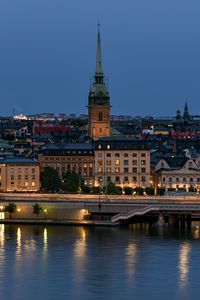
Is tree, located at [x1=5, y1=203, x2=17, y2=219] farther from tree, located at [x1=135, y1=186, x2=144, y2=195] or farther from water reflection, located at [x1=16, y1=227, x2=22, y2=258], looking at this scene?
tree, located at [x1=135, y1=186, x2=144, y2=195]

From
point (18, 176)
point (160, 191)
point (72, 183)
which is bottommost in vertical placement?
point (160, 191)

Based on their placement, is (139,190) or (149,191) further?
(149,191)

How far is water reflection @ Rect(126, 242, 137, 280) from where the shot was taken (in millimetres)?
32947

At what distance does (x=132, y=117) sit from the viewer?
177000mm

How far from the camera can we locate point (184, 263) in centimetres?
3428

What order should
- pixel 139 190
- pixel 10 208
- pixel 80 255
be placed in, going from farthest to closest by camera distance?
pixel 139 190
pixel 10 208
pixel 80 255

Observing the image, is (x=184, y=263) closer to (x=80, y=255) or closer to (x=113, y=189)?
(x=80, y=255)

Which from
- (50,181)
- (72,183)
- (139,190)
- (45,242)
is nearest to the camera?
(45,242)

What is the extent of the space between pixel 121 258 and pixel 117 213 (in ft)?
34.2

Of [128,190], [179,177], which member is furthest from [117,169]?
[128,190]

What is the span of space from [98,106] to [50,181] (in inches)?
652

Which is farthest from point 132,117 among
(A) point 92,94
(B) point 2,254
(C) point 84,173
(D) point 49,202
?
(B) point 2,254

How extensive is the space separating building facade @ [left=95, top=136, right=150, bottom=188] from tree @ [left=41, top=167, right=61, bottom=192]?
2134 mm

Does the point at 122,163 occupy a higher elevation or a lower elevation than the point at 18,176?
higher
